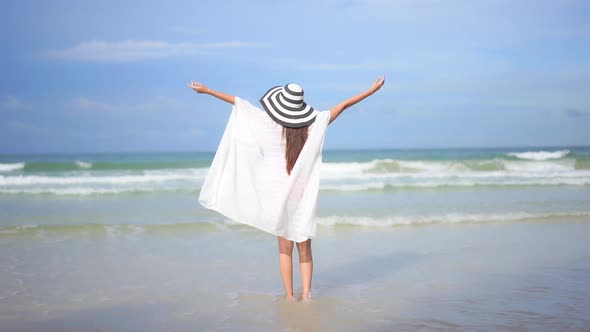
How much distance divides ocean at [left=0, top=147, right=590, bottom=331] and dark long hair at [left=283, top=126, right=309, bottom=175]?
133 cm

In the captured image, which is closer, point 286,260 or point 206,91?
point 206,91

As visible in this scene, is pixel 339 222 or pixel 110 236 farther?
pixel 339 222

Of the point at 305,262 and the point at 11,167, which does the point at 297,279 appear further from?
the point at 11,167

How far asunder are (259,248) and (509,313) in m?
3.69

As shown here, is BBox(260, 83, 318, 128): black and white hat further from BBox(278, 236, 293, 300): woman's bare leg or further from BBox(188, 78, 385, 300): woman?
BBox(278, 236, 293, 300): woman's bare leg

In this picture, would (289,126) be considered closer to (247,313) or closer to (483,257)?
(247,313)

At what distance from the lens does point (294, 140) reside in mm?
4754

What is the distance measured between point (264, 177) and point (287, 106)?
64cm

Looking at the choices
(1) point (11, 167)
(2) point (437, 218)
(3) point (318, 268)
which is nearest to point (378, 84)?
(3) point (318, 268)

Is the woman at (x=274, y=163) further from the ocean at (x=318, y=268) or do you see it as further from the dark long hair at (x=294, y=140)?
the ocean at (x=318, y=268)

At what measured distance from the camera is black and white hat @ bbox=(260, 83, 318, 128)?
465 cm

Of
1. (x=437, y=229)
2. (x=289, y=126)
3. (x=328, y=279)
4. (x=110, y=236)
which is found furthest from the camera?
(x=437, y=229)

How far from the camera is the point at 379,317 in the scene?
4.74m

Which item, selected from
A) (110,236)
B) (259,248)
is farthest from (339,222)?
(110,236)
